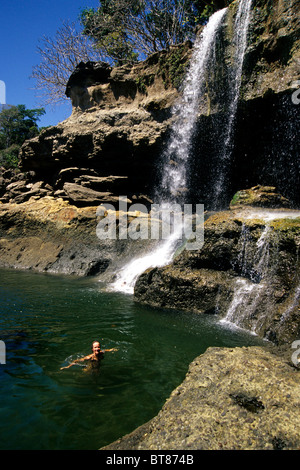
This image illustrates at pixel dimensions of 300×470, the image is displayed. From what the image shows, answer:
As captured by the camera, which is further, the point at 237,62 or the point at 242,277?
the point at 237,62

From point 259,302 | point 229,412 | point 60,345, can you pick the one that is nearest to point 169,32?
point 259,302

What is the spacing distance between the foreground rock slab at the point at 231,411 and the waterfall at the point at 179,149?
23.9 ft

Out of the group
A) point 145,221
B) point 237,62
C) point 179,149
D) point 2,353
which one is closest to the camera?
point 2,353

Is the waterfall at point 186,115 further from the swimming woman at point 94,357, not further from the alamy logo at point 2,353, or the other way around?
the alamy logo at point 2,353

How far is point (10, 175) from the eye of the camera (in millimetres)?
21734

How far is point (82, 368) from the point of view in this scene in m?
4.48

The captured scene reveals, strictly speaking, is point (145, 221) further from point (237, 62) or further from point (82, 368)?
point (82, 368)

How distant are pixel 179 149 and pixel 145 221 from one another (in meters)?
4.24

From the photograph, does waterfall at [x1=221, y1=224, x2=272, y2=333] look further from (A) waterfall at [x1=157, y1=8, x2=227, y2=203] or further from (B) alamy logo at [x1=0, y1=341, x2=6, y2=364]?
(A) waterfall at [x1=157, y1=8, x2=227, y2=203]

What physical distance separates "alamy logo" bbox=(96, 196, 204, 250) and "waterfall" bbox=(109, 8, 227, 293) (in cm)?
39

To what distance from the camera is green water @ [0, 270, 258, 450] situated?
125 inches

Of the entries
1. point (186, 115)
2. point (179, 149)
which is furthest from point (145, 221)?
point (186, 115)

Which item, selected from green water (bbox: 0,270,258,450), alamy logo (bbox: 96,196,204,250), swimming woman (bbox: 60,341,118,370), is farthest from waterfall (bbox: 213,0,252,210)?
swimming woman (bbox: 60,341,118,370)

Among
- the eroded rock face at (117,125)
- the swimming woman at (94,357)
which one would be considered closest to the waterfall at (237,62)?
the eroded rock face at (117,125)
